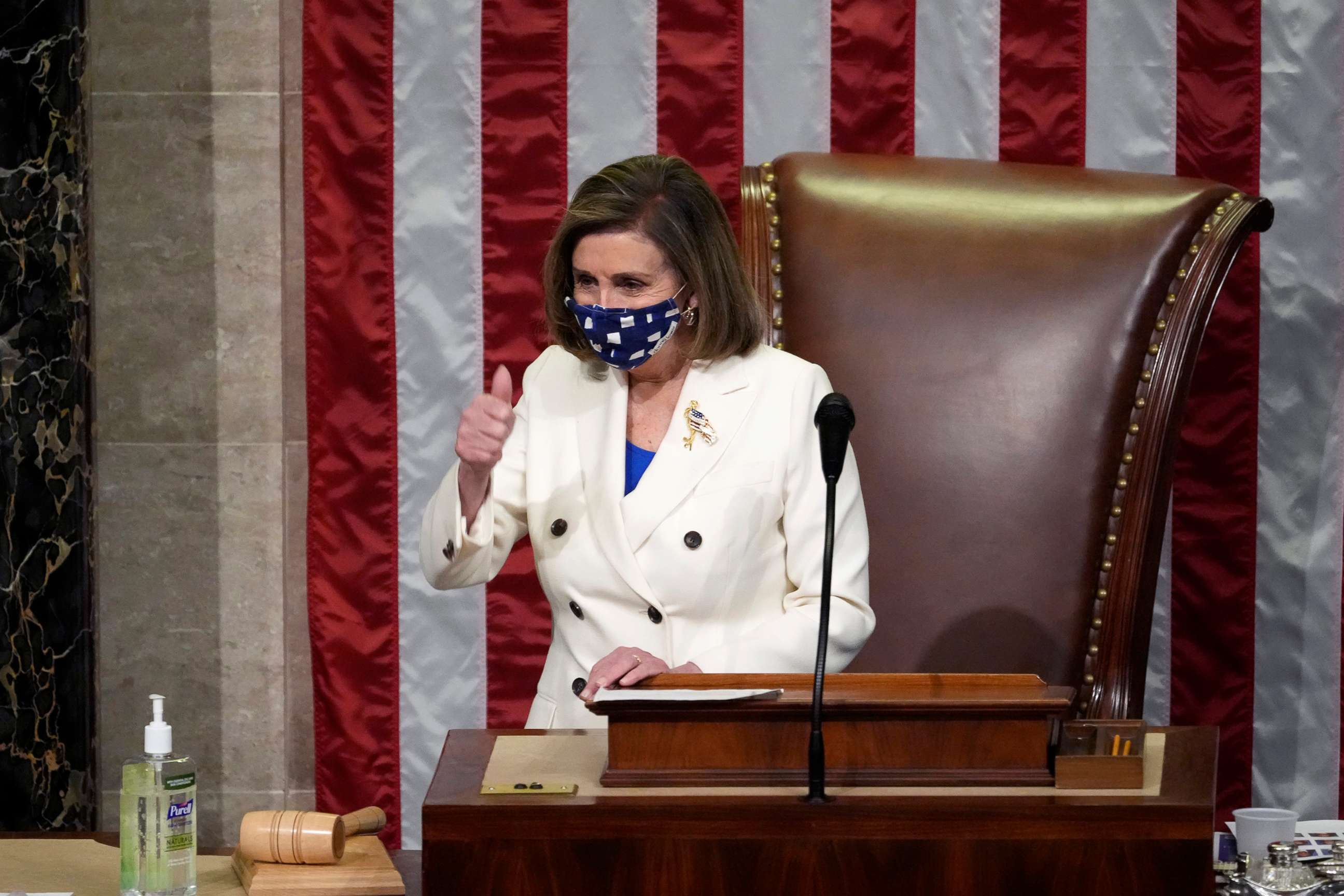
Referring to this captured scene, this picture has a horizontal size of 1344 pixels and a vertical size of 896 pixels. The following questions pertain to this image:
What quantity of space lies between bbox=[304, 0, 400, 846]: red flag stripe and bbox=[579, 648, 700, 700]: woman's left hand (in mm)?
1482

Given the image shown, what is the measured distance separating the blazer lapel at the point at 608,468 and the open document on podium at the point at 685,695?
77 centimetres

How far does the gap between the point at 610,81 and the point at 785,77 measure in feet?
1.18

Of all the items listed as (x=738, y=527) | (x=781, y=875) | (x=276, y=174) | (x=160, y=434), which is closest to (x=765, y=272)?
(x=738, y=527)

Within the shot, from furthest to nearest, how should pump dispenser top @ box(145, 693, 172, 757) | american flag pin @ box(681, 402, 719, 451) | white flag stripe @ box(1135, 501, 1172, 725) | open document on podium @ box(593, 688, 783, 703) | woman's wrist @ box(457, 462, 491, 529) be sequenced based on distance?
white flag stripe @ box(1135, 501, 1172, 725)
american flag pin @ box(681, 402, 719, 451)
woman's wrist @ box(457, 462, 491, 529)
pump dispenser top @ box(145, 693, 172, 757)
open document on podium @ box(593, 688, 783, 703)

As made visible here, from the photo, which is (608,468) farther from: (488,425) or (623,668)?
(623,668)

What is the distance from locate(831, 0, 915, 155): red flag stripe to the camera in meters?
3.31

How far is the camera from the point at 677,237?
2.41 metres

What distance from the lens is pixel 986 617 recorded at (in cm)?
284

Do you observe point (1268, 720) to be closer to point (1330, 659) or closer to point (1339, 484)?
point (1330, 659)

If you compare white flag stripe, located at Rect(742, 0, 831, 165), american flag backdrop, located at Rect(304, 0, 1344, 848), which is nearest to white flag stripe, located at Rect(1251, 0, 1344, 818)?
american flag backdrop, located at Rect(304, 0, 1344, 848)

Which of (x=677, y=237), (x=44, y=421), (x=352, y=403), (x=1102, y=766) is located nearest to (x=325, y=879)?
(x=1102, y=766)

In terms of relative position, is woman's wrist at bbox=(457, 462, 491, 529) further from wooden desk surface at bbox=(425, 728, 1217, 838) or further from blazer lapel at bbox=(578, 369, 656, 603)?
wooden desk surface at bbox=(425, 728, 1217, 838)

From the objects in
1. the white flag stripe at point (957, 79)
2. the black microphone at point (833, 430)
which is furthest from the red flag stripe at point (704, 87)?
the black microphone at point (833, 430)

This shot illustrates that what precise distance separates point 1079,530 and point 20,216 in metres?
2.13
